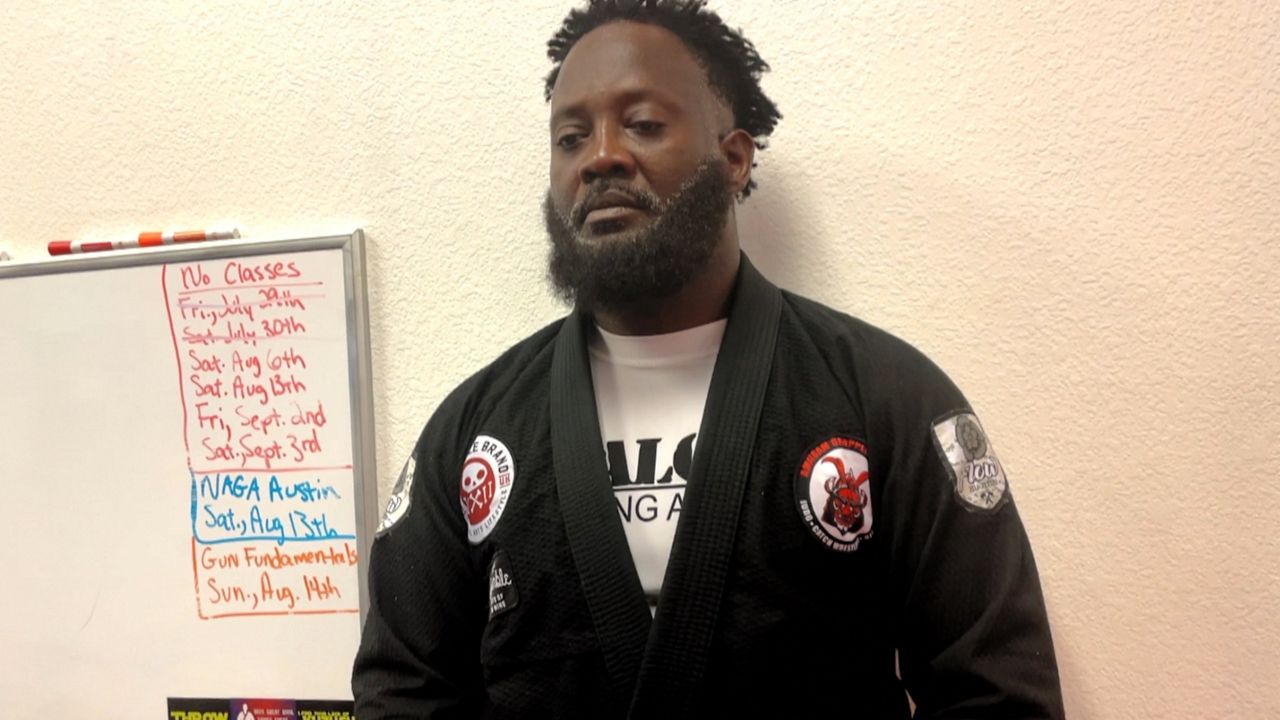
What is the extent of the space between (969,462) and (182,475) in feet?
2.93

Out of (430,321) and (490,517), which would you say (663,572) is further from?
(430,321)

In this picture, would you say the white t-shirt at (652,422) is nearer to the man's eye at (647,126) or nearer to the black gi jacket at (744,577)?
the black gi jacket at (744,577)

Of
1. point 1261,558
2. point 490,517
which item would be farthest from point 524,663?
point 1261,558

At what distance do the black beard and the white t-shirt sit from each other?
0.18ft

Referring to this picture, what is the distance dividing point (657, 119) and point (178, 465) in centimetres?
73

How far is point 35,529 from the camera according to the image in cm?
103

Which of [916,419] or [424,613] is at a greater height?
[916,419]

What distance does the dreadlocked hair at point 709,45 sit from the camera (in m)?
0.75

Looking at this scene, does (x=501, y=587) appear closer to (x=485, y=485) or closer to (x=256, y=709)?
(x=485, y=485)

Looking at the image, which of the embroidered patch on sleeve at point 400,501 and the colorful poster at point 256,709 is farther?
the colorful poster at point 256,709

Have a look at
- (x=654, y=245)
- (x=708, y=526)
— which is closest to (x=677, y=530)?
(x=708, y=526)

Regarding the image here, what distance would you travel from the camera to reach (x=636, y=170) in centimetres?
68

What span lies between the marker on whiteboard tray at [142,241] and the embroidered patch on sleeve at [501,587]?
22.4 inches

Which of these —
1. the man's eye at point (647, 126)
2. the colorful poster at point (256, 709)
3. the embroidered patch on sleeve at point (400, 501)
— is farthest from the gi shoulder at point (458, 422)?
the colorful poster at point (256, 709)
